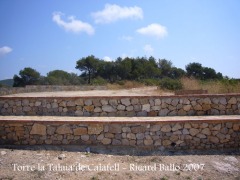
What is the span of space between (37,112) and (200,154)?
212 inches

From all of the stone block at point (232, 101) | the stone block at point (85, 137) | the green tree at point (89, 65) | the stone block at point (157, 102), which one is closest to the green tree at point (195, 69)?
the green tree at point (89, 65)

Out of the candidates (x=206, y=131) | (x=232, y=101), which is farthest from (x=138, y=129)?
(x=232, y=101)

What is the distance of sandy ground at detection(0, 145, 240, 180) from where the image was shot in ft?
17.5

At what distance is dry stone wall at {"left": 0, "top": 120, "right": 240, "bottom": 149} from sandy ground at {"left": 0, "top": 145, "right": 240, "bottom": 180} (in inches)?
9.0

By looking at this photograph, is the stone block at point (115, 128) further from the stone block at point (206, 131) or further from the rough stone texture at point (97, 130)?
the stone block at point (206, 131)

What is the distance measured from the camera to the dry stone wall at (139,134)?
674 centimetres

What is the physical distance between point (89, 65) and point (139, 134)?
34.3m

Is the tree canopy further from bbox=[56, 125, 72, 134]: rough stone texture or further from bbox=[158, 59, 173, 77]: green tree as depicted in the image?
bbox=[56, 125, 72, 134]: rough stone texture

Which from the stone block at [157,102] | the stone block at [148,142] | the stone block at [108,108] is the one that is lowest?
the stone block at [148,142]

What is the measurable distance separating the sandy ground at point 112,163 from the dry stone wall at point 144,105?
1658 millimetres

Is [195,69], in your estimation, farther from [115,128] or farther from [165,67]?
[115,128]

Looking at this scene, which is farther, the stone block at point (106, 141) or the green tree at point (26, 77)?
the green tree at point (26, 77)

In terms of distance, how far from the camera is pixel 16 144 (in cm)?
689

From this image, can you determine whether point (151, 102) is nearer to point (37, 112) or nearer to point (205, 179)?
point (205, 179)
